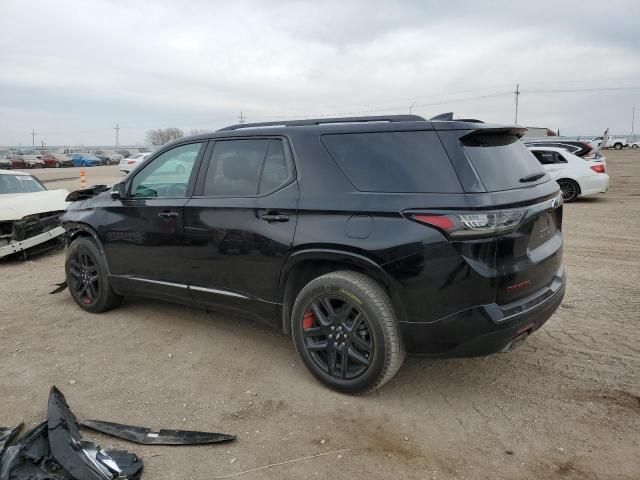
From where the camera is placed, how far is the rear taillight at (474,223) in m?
2.86

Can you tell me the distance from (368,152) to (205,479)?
2194 mm

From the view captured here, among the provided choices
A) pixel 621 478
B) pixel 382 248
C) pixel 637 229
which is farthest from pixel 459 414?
pixel 637 229

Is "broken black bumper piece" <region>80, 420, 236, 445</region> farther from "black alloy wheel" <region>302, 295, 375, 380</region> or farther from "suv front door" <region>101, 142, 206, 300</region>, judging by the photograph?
"suv front door" <region>101, 142, 206, 300</region>

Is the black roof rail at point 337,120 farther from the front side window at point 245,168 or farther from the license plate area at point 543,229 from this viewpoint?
the license plate area at point 543,229

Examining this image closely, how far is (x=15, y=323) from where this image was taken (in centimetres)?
501

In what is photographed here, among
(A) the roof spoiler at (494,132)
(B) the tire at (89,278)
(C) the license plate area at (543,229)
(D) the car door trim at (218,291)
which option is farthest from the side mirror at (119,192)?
(C) the license plate area at (543,229)

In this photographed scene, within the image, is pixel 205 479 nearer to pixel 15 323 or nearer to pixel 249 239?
pixel 249 239

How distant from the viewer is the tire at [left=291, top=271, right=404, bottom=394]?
10.4ft

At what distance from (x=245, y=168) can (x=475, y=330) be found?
2106 millimetres

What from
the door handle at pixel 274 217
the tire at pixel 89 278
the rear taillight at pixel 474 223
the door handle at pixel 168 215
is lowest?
the tire at pixel 89 278

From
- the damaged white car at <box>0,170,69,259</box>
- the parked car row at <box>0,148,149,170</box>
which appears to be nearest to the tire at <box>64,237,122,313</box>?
the damaged white car at <box>0,170,69,259</box>

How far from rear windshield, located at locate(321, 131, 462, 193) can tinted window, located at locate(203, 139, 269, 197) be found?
26.7 inches

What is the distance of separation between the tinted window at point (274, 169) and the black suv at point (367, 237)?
0.01 metres

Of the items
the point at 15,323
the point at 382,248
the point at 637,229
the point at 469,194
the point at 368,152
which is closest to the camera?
the point at 469,194
